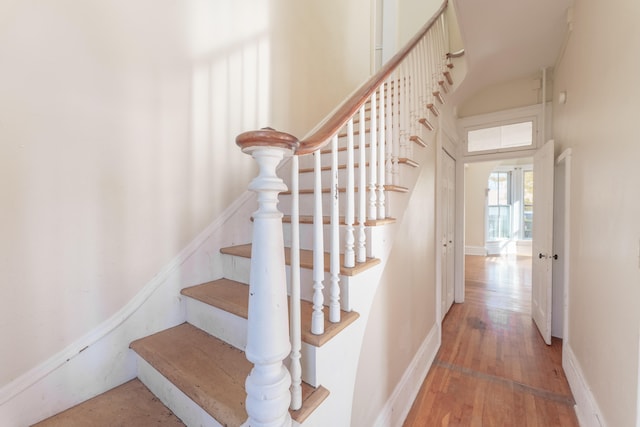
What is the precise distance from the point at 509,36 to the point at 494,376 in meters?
2.92

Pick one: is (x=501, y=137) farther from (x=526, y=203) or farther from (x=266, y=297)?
(x=526, y=203)

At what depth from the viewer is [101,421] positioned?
108cm

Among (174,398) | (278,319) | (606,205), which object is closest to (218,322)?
(174,398)

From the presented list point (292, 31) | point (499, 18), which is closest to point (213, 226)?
point (292, 31)

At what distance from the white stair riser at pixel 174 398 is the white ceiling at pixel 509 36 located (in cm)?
299

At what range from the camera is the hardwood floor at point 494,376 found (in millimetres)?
1815

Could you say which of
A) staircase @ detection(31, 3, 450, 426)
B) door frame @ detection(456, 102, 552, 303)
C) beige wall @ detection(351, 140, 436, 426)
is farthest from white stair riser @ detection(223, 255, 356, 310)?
door frame @ detection(456, 102, 552, 303)

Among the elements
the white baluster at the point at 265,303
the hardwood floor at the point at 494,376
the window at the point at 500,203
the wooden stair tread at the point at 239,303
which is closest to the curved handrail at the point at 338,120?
the white baluster at the point at 265,303

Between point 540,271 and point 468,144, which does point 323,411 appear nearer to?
point 540,271

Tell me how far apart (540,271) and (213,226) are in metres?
3.33

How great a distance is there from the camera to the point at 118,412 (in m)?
1.13

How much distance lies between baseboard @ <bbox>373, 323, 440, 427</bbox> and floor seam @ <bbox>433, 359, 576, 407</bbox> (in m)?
0.16

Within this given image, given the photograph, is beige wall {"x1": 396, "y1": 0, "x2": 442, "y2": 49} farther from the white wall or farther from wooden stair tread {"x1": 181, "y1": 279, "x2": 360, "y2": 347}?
the white wall

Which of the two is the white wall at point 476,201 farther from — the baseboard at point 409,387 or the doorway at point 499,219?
the baseboard at point 409,387
